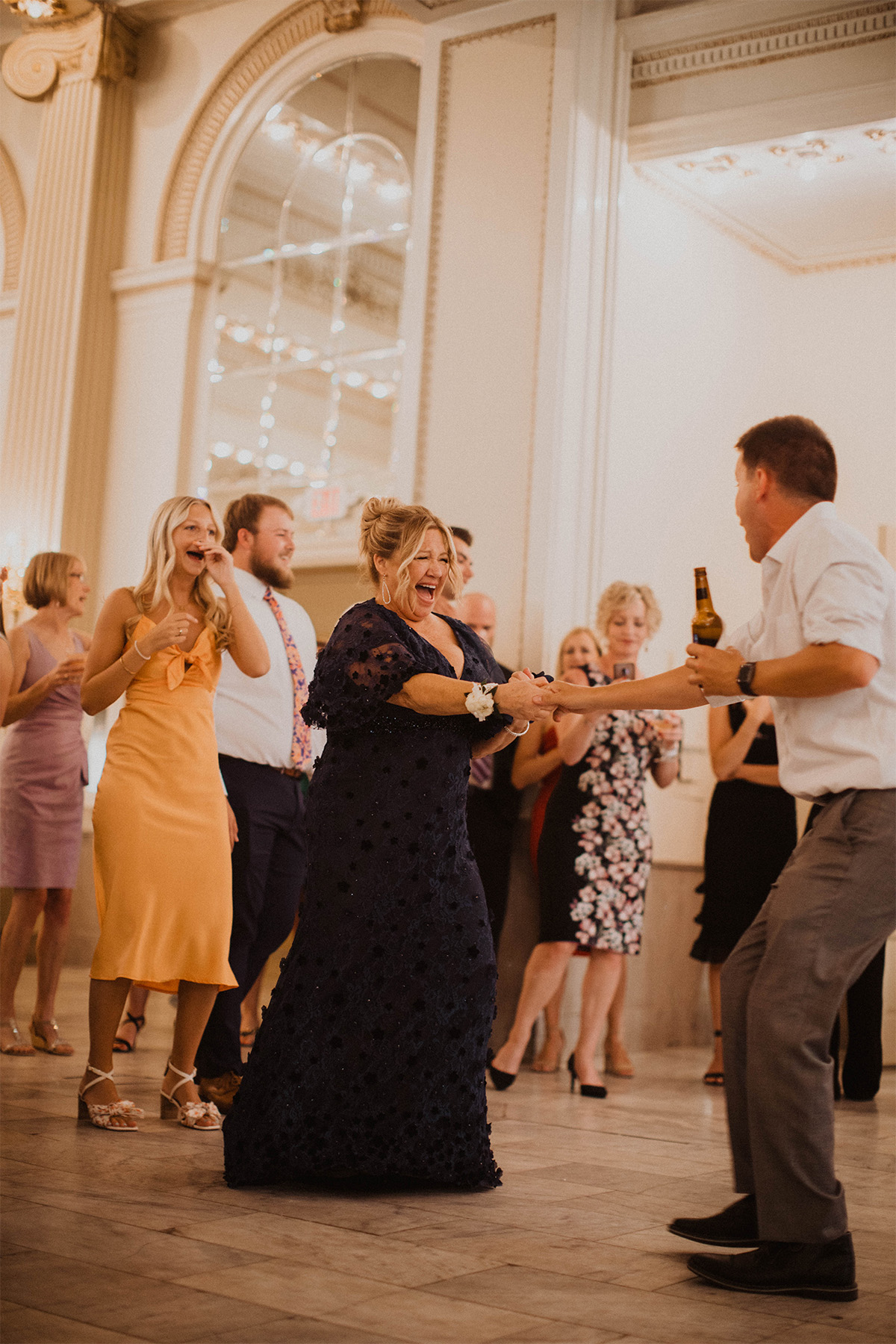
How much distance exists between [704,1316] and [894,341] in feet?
21.2

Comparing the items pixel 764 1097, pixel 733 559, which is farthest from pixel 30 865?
pixel 733 559

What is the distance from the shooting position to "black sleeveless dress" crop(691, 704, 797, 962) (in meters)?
5.27

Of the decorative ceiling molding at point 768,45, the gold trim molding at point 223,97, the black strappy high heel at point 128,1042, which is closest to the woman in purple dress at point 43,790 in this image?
the black strappy high heel at point 128,1042

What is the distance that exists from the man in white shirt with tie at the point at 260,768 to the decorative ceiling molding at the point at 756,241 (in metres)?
3.32

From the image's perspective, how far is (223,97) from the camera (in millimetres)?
7883

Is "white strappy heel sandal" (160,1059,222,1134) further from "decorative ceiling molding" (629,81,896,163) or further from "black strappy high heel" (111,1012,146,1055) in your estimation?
"decorative ceiling molding" (629,81,896,163)

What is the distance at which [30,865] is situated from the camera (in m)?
4.93

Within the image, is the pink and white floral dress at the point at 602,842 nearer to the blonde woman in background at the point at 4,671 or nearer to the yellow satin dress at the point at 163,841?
the yellow satin dress at the point at 163,841

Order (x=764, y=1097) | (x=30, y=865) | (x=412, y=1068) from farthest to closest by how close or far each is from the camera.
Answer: (x=30, y=865) < (x=412, y=1068) < (x=764, y=1097)

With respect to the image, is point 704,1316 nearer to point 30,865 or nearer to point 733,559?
point 30,865

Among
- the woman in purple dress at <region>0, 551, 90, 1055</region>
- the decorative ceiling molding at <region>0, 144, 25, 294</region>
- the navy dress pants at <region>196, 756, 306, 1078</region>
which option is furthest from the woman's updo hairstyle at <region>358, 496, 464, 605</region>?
the decorative ceiling molding at <region>0, 144, 25, 294</region>

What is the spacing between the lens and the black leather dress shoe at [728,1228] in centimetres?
244

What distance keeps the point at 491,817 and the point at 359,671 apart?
2338mm

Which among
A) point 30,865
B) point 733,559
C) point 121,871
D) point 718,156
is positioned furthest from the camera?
point 733,559
